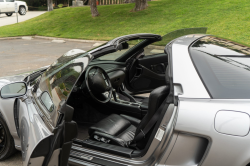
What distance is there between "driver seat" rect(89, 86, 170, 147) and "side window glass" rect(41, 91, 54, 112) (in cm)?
72

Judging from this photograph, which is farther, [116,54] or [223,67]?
[116,54]

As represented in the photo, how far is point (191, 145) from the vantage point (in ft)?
5.72

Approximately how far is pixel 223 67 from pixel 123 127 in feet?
4.40

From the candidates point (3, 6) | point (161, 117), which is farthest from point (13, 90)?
point (3, 6)

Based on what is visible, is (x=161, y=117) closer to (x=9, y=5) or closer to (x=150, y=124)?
(x=150, y=124)

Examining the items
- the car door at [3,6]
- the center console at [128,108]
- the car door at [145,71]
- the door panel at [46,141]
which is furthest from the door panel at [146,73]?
the car door at [3,6]

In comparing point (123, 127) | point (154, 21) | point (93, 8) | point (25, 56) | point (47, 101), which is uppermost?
point (93, 8)

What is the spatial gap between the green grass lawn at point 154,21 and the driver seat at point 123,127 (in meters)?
7.93

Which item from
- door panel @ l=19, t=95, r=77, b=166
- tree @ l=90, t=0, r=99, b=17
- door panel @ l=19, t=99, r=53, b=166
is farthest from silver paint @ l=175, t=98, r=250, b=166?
tree @ l=90, t=0, r=99, b=17

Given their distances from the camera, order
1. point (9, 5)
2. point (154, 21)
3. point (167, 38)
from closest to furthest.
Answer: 1. point (167, 38)
2. point (154, 21)
3. point (9, 5)

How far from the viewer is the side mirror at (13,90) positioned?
2.54 metres

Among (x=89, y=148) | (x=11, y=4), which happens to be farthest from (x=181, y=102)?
(x=11, y=4)

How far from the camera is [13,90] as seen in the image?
2654 millimetres

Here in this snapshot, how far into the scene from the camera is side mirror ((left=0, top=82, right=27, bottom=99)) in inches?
99.8
